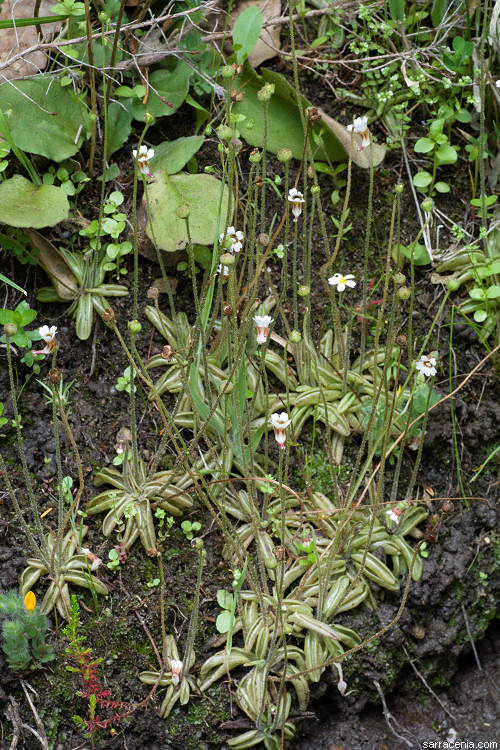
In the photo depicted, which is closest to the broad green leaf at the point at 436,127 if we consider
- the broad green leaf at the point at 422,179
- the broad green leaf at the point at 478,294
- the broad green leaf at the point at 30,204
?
the broad green leaf at the point at 422,179

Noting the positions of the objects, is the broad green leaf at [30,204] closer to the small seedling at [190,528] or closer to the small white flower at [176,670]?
the small seedling at [190,528]

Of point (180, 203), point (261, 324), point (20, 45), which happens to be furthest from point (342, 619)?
point (20, 45)

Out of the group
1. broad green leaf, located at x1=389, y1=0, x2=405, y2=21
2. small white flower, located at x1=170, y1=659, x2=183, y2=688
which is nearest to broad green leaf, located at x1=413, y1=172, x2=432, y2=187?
broad green leaf, located at x1=389, y1=0, x2=405, y2=21

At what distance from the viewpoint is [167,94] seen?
9.14 ft

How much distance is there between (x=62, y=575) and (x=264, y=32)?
7.70 ft

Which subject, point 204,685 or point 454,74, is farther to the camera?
point 454,74

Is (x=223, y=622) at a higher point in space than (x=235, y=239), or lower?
lower

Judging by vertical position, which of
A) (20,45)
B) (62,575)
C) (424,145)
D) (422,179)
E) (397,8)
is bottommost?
(62,575)

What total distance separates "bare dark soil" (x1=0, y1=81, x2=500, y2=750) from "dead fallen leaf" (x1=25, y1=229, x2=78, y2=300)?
3.8 inches

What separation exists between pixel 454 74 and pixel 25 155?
5.99ft

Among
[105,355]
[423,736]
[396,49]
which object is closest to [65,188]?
[105,355]

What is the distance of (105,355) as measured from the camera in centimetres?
265

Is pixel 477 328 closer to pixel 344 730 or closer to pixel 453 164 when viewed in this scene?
pixel 453 164

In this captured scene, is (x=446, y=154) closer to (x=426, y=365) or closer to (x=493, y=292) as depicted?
(x=493, y=292)
